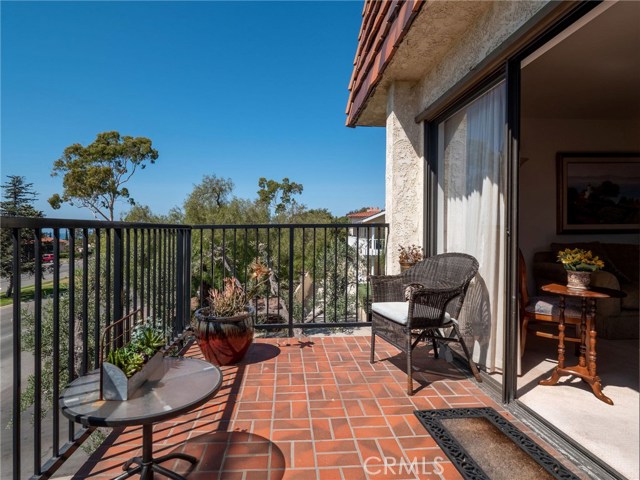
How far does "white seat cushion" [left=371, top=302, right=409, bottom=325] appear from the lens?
2.37m

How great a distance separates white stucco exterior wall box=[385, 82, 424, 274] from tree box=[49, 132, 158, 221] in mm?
20955

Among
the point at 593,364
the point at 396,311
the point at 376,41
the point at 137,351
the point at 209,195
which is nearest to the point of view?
the point at 137,351

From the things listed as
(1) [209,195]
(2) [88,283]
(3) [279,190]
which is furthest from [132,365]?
(3) [279,190]

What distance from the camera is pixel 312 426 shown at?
1.82 metres

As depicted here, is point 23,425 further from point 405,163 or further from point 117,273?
point 405,163

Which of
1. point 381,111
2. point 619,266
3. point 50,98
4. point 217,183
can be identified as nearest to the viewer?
point 619,266

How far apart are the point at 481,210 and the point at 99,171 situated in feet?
73.5

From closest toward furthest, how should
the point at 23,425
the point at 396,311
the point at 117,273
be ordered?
the point at 117,273
the point at 396,311
the point at 23,425

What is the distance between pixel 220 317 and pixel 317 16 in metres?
7.49

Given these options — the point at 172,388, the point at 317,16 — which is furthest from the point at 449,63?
the point at 317,16

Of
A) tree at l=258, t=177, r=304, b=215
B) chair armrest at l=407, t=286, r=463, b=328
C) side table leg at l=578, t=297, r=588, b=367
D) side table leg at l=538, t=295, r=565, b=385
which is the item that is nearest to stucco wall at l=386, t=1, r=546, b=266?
chair armrest at l=407, t=286, r=463, b=328

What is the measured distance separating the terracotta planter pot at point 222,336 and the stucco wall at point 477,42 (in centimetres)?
238

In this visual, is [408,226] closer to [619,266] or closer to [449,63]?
[449,63]

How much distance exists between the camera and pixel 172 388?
1.33m
